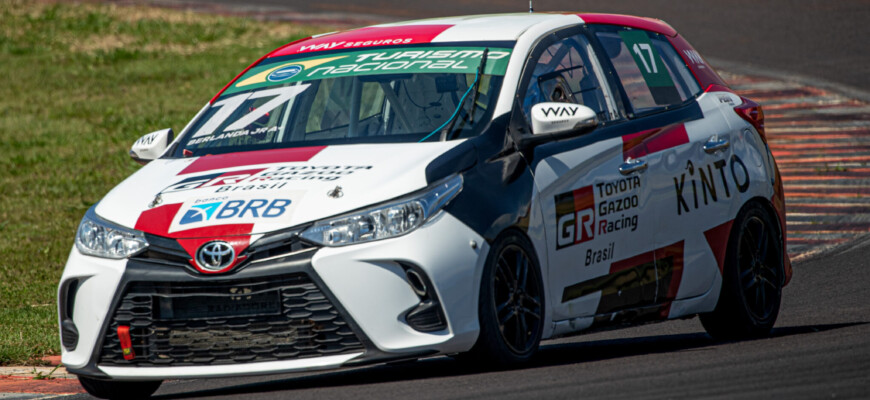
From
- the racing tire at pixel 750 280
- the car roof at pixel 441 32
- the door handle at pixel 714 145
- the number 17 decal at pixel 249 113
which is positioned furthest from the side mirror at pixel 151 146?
the racing tire at pixel 750 280

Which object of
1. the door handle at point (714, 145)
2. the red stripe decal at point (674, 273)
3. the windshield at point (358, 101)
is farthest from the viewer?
the door handle at point (714, 145)

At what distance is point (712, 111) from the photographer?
8227 mm

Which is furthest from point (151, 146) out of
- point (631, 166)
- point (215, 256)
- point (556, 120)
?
point (631, 166)

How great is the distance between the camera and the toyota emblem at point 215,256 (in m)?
6.16

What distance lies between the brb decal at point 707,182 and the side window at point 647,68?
399 mm

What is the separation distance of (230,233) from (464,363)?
1190mm

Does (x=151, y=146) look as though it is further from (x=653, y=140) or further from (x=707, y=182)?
(x=707, y=182)

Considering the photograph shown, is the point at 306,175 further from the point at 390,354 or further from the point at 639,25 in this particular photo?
the point at 639,25

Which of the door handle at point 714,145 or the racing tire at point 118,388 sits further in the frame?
the door handle at point 714,145

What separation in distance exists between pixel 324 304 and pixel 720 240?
8.95 ft

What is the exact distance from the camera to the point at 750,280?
27.4ft

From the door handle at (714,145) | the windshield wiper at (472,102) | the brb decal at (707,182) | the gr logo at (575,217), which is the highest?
the windshield wiper at (472,102)

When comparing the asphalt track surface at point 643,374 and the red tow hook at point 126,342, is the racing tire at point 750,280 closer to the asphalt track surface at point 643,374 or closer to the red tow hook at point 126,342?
the asphalt track surface at point 643,374

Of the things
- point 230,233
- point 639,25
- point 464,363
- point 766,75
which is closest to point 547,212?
point 464,363
